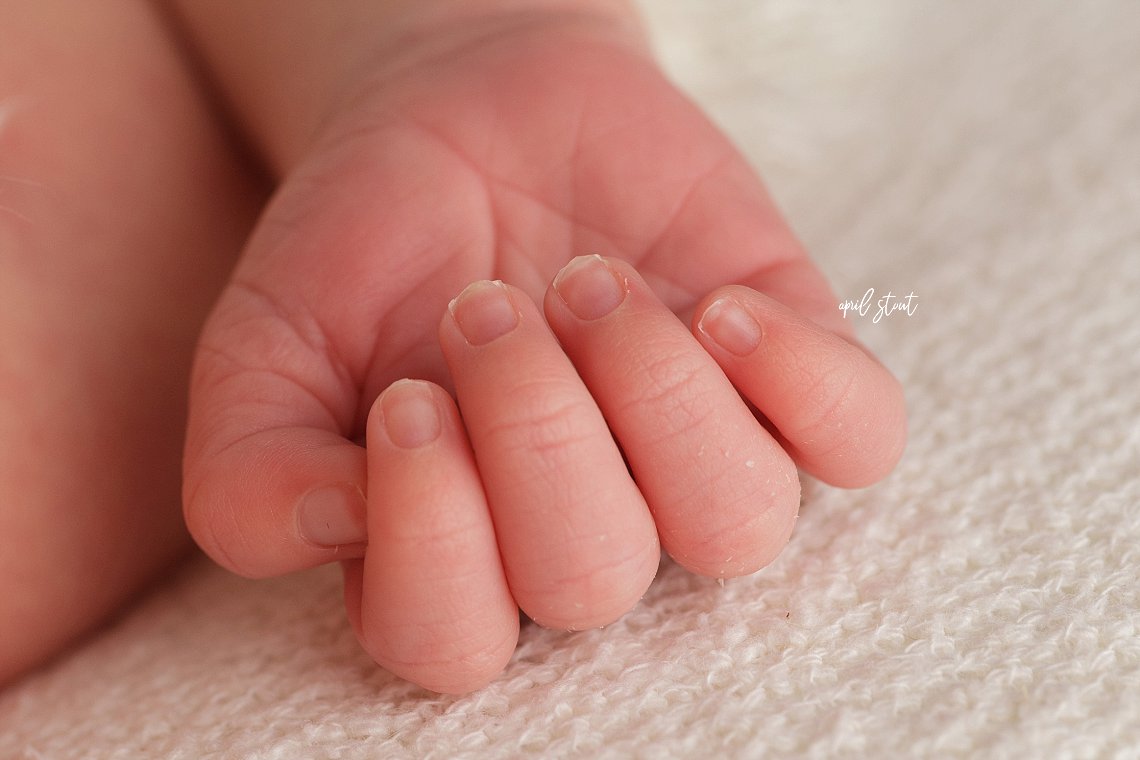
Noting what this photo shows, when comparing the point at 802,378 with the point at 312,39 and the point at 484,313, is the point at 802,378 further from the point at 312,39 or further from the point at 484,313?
the point at 312,39

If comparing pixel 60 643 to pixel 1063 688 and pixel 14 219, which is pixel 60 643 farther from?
pixel 1063 688

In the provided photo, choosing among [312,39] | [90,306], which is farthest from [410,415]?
[312,39]

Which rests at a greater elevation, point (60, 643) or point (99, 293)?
point (99, 293)

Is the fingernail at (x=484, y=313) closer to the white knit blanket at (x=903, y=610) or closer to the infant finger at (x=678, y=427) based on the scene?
the infant finger at (x=678, y=427)

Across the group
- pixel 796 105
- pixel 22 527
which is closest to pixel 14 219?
pixel 22 527
